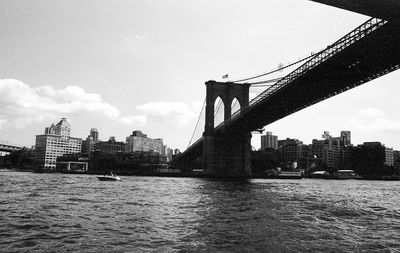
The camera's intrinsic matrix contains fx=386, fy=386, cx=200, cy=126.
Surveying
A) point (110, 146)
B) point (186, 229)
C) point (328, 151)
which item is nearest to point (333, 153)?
point (328, 151)

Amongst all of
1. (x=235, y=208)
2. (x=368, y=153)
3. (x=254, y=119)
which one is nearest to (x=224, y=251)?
(x=235, y=208)

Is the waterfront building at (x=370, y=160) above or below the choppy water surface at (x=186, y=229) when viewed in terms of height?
above

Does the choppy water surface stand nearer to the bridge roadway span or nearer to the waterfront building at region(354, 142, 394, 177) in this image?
the bridge roadway span

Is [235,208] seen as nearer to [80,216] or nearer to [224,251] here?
[80,216]

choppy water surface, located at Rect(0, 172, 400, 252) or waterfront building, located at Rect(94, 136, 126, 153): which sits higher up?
waterfront building, located at Rect(94, 136, 126, 153)

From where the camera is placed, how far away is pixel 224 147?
222 feet

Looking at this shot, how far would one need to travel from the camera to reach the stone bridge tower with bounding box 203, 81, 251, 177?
6606 centimetres

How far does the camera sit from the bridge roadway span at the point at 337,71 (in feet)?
81.1

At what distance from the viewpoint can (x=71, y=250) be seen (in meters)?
9.29

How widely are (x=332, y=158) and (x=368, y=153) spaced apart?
69.6ft

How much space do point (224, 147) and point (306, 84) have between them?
30.5m

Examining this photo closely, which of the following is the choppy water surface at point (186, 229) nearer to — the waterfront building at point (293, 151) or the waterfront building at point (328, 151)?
the waterfront building at point (328, 151)

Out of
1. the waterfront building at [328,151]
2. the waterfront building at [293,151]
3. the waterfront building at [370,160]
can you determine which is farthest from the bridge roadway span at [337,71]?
the waterfront building at [293,151]

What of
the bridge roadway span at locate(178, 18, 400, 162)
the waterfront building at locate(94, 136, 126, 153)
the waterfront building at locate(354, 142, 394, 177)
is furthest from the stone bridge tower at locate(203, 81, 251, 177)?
the waterfront building at locate(94, 136, 126, 153)
